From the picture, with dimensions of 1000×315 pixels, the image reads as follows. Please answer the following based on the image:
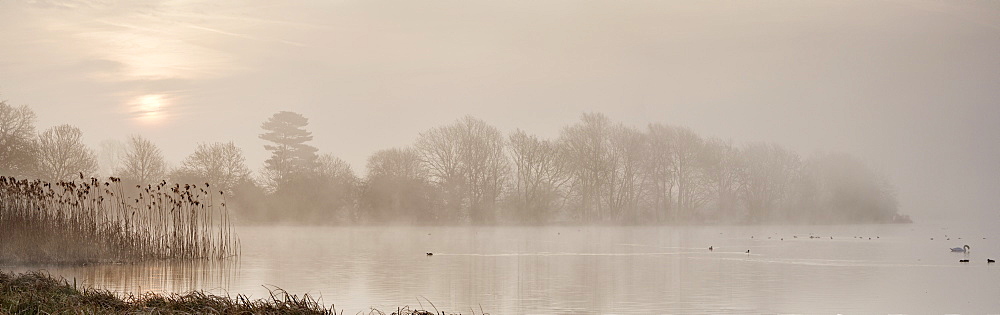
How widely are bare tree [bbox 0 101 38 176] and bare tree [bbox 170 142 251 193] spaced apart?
9872mm

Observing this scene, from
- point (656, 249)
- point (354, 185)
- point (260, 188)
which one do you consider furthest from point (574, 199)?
point (656, 249)

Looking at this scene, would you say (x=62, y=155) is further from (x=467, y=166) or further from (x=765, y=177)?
(x=765, y=177)

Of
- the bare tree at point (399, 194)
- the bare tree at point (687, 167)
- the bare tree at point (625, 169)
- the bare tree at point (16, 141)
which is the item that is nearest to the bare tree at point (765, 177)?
the bare tree at point (687, 167)

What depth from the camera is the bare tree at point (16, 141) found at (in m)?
39.0

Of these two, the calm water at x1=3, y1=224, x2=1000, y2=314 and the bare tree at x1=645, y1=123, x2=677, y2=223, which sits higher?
the bare tree at x1=645, y1=123, x2=677, y2=223

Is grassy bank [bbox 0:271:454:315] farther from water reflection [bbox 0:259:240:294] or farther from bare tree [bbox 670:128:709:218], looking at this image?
bare tree [bbox 670:128:709:218]

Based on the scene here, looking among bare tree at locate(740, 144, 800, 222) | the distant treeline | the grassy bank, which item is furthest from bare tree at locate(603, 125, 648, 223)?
the grassy bank

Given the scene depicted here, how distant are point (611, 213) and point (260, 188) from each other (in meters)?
18.9

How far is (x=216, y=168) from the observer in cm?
5188

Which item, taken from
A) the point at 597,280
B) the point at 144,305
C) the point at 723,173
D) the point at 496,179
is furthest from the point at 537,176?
the point at 144,305

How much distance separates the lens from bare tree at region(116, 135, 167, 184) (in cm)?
5128

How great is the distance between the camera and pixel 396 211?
50.2 metres

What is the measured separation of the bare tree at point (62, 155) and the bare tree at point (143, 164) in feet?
16.6

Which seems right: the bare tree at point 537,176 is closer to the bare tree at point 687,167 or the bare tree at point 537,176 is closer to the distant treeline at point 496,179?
the distant treeline at point 496,179
